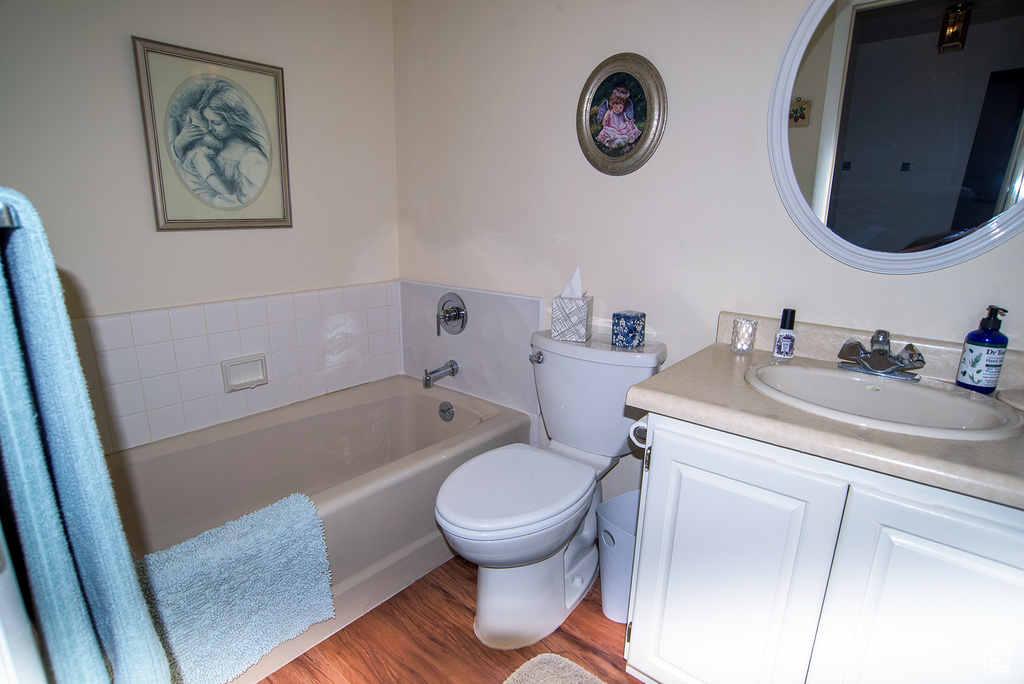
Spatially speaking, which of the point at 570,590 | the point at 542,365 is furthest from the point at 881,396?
the point at 570,590

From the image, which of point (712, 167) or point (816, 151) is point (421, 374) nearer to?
point (712, 167)

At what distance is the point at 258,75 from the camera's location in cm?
176

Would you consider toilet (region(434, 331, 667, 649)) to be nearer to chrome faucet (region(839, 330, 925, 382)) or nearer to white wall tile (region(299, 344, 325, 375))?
chrome faucet (region(839, 330, 925, 382))

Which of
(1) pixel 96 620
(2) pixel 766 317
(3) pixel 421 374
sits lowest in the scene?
(3) pixel 421 374

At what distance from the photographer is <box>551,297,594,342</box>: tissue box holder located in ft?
5.16

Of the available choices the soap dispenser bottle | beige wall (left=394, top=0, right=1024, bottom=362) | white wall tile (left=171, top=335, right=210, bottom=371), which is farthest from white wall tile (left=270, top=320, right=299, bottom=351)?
the soap dispenser bottle

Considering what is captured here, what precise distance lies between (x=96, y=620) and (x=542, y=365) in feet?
3.94

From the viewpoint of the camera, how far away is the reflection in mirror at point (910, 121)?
106cm

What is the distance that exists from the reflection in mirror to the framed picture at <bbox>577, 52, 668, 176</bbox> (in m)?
0.38

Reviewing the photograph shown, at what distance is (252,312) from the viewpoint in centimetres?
185

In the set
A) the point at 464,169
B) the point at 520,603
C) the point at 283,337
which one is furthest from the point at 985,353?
the point at 283,337

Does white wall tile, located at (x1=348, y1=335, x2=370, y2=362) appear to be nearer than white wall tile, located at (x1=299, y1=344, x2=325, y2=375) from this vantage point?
No

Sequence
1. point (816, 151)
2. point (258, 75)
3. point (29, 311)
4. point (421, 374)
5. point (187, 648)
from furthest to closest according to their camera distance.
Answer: point (421, 374)
point (258, 75)
point (816, 151)
point (187, 648)
point (29, 311)

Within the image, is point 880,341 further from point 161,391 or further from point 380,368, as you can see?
point 161,391
